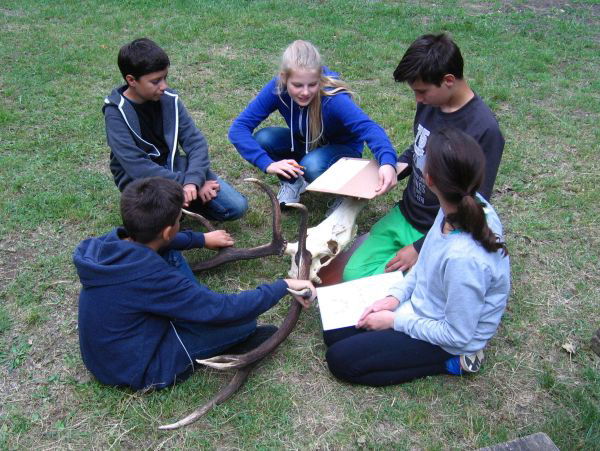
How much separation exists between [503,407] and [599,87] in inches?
194

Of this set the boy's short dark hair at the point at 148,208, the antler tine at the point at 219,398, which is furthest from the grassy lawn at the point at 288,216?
the boy's short dark hair at the point at 148,208

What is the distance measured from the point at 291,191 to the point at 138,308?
187 cm

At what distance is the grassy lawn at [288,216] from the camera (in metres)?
2.69

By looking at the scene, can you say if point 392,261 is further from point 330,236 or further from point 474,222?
point 474,222

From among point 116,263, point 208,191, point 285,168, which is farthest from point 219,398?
point 285,168

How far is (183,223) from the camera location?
13.6 ft

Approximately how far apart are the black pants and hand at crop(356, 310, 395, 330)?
39 mm

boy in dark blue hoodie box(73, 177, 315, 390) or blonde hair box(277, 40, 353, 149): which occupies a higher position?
blonde hair box(277, 40, 353, 149)

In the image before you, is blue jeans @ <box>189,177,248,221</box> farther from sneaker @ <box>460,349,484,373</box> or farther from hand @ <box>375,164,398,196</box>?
sneaker @ <box>460,349,484,373</box>

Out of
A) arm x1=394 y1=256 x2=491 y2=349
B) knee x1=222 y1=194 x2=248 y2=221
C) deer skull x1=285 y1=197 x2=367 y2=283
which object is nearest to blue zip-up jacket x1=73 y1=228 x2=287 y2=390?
deer skull x1=285 y1=197 x2=367 y2=283

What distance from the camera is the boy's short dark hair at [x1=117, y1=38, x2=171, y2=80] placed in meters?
3.52

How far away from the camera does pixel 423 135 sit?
11.3 ft

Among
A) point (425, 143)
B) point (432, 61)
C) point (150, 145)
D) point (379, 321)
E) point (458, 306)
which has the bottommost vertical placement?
point (379, 321)

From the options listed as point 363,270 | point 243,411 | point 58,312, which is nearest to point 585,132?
point 363,270
